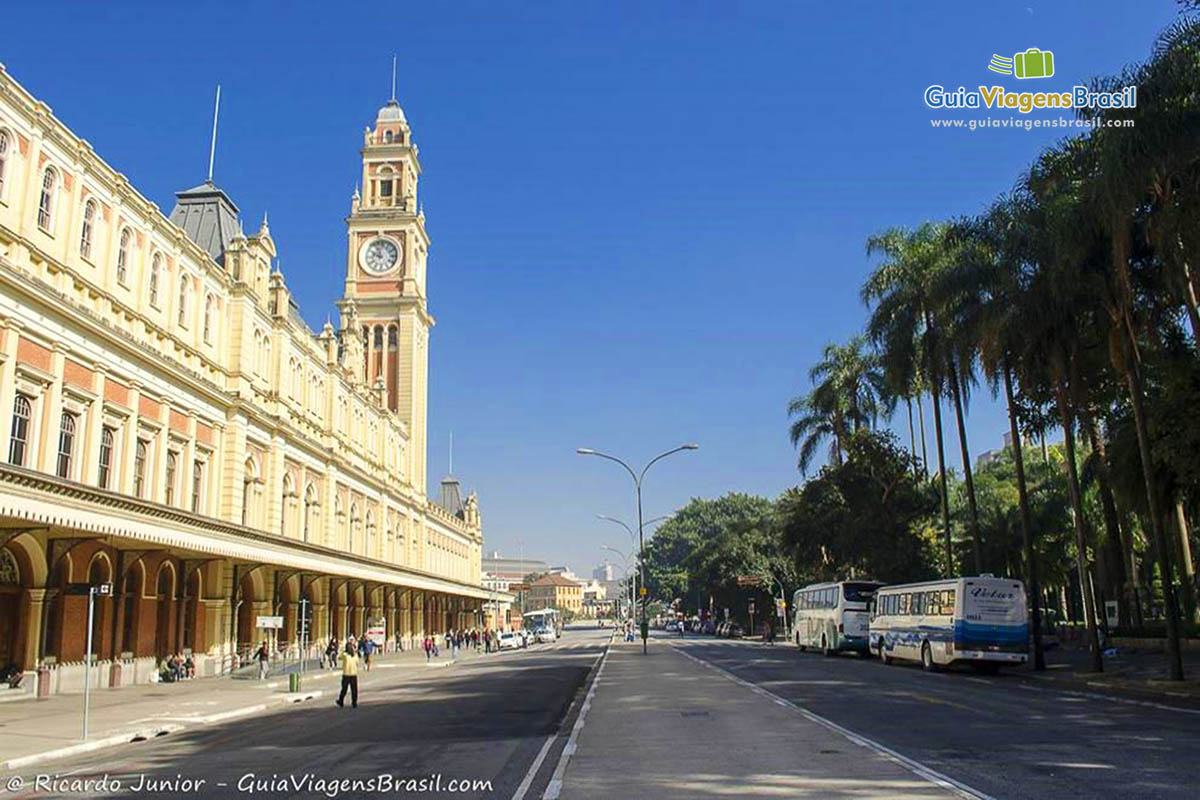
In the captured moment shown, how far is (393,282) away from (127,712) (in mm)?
65130

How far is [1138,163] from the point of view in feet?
71.9

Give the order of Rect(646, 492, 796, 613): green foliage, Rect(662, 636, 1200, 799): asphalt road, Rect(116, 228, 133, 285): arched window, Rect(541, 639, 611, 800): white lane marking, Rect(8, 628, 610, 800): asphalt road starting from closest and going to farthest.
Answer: Rect(541, 639, 611, 800): white lane marking < Rect(662, 636, 1200, 799): asphalt road < Rect(8, 628, 610, 800): asphalt road < Rect(116, 228, 133, 285): arched window < Rect(646, 492, 796, 613): green foliage

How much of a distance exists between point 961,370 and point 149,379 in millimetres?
31397

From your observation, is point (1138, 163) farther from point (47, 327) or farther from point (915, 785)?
point (47, 327)

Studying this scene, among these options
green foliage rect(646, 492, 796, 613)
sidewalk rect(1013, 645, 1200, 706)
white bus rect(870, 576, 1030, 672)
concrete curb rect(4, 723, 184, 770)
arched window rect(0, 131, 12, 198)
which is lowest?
sidewalk rect(1013, 645, 1200, 706)

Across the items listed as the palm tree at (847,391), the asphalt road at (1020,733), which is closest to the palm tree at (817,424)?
the palm tree at (847,391)

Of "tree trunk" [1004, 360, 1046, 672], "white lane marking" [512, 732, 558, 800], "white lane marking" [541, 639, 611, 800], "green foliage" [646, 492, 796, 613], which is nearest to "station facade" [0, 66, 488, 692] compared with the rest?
"white lane marking" [541, 639, 611, 800]

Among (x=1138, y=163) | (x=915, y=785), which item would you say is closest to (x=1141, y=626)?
(x=1138, y=163)

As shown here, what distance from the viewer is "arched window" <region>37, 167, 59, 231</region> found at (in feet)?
93.5

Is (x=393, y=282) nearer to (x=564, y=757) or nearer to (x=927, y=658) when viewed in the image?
(x=927, y=658)

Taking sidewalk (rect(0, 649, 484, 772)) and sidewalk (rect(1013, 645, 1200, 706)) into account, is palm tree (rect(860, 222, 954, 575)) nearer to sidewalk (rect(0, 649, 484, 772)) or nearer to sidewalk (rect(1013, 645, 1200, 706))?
sidewalk (rect(1013, 645, 1200, 706))

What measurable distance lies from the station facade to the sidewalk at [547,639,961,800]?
46.9 feet

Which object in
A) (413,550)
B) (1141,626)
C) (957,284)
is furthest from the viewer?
(413,550)

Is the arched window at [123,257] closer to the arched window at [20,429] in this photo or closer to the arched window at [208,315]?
the arched window at [208,315]
